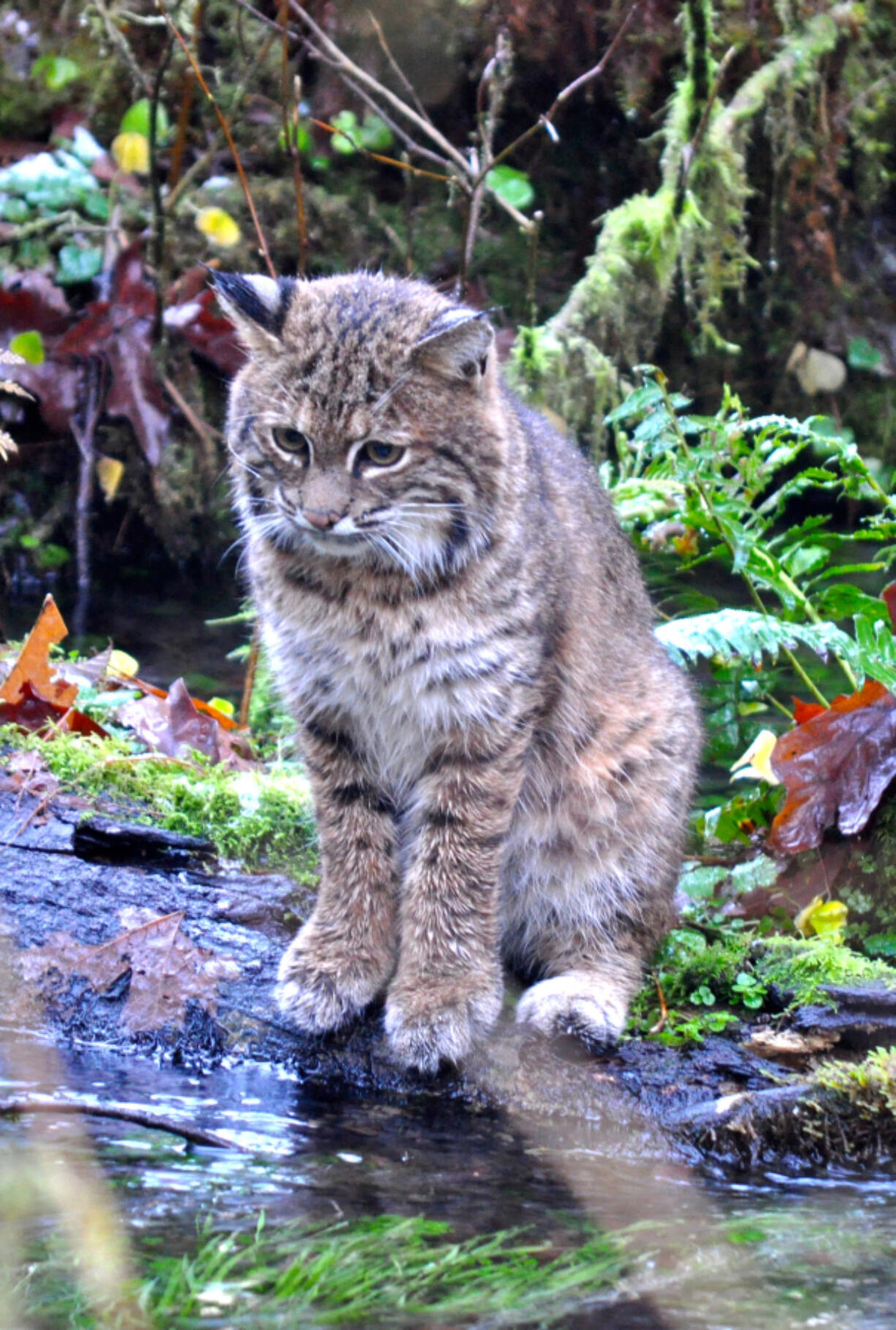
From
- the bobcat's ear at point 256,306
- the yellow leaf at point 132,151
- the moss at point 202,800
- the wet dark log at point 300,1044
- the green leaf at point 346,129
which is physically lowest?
the wet dark log at point 300,1044

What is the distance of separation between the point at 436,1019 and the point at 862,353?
26.9ft

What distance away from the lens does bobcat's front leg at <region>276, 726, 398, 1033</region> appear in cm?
351

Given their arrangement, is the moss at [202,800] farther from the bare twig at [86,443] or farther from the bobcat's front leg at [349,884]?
the bare twig at [86,443]

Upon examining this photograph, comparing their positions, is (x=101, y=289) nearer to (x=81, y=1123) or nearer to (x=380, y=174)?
(x=380, y=174)

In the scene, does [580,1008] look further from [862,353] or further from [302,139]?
[862,353]

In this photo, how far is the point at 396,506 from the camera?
3518 mm

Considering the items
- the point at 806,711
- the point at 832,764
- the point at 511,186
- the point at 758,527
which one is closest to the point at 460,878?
the point at 832,764

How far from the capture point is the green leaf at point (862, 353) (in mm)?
10336

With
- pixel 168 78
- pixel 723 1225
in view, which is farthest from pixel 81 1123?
pixel 168 78

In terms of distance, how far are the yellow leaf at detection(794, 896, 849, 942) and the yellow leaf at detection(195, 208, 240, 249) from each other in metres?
5.57

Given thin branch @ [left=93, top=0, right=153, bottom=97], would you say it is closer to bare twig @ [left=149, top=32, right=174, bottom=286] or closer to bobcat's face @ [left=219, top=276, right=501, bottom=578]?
bare twig @ [left=149, top=32, right=174, bottom=286]

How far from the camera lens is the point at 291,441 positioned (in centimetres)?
357

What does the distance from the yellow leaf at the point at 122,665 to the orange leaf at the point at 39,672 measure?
1060mm

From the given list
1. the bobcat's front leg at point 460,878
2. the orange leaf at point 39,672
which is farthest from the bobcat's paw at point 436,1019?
the orange leaf at point 39,672
